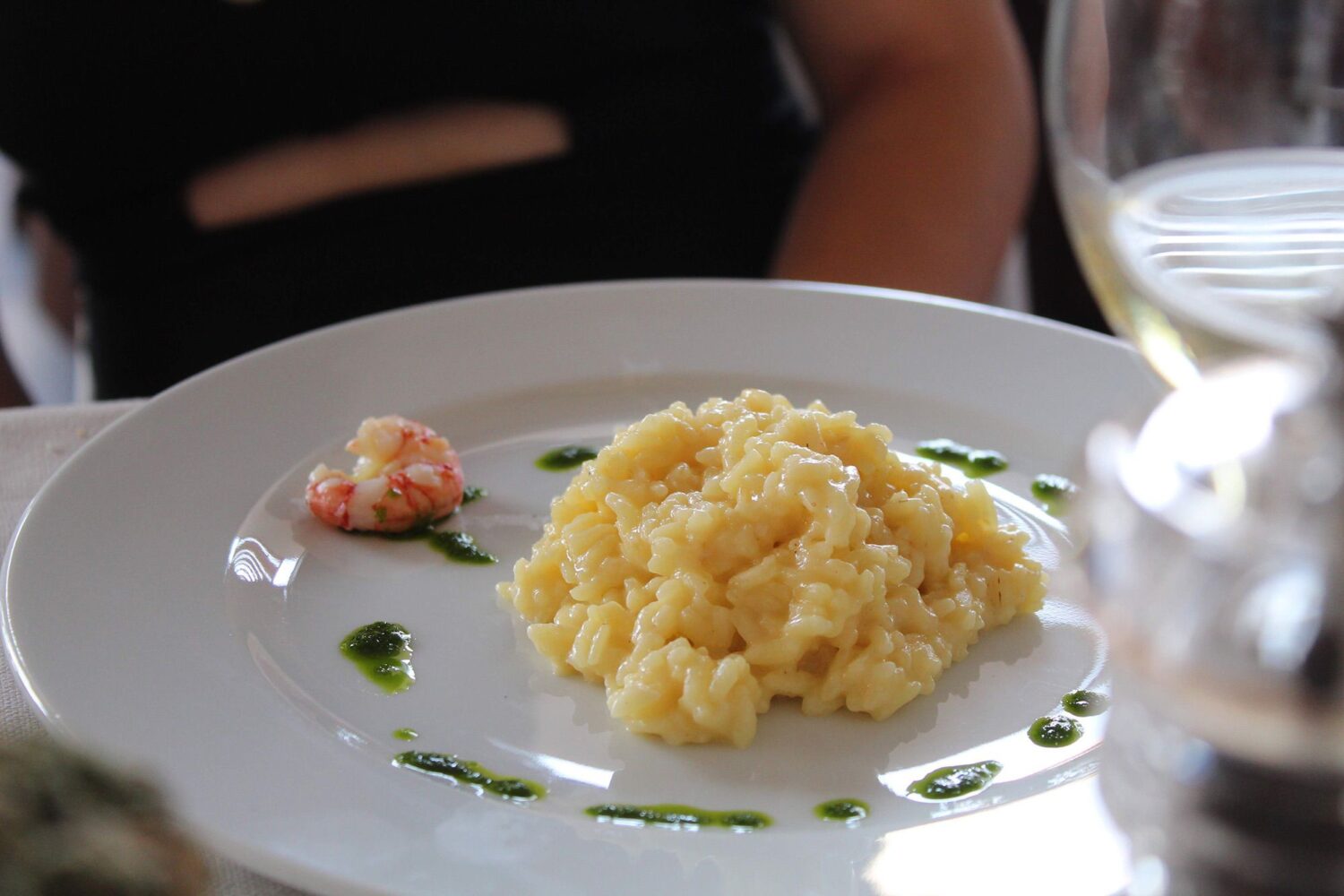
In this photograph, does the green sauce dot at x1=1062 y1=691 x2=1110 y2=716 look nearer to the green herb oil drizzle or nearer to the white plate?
the white plate

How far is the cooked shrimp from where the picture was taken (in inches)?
57.3

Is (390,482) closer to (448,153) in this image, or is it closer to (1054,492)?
(1054,492)

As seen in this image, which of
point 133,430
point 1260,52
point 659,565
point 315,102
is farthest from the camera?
point 315,102

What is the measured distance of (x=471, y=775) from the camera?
105 centimetres

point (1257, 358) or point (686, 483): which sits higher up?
point (1257, 358)

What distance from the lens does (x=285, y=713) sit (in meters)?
1.08

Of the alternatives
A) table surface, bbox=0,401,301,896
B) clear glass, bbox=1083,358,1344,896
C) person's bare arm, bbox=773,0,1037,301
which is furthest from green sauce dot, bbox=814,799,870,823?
person's bare arm, bbox=773,0,1037,301

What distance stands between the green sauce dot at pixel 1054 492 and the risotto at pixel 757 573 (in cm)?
18

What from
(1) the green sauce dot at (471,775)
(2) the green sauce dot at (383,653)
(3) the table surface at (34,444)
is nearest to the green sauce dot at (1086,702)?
(1) the green sauce dot at (471,775)

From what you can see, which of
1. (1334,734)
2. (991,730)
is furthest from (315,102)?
(1334,734)

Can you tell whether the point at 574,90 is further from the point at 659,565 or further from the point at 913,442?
the point at 659,565

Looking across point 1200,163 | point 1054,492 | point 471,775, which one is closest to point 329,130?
point 1054,492

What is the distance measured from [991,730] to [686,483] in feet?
1.29

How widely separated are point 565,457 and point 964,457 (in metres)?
0.51
